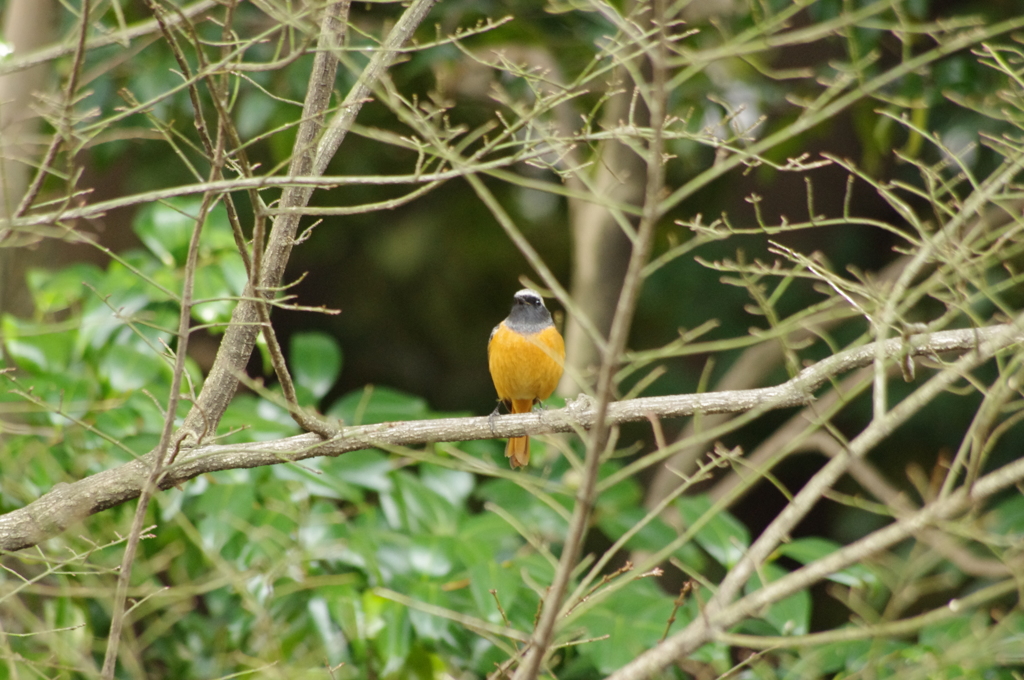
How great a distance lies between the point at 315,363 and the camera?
4.38 meters

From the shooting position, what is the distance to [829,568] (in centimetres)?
154

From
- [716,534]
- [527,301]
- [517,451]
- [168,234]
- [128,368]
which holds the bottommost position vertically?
[517,451]

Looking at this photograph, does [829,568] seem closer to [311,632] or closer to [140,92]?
[311,632]

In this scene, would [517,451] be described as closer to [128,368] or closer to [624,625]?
[624,625]

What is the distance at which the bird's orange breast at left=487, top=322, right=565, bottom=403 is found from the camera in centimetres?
455

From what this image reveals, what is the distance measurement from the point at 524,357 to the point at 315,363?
101 centimetres

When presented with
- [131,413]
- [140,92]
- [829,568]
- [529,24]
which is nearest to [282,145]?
[140,92]

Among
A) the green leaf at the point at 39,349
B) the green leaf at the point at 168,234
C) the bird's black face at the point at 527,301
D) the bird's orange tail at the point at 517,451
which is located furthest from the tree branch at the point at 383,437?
the green leaf at the point at 168,234

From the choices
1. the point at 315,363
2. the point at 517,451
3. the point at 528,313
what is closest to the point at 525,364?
the point at 528,313

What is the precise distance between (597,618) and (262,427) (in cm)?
154

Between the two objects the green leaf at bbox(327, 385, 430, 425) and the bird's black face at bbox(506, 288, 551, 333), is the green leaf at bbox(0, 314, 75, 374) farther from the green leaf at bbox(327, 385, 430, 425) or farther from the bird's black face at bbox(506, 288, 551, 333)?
the bird's black face at bbox(506, 288, 551, 333)

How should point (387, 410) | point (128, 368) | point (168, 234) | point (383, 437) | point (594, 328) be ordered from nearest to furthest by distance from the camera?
point (383, 437)
point (594, 328)
point (128, 368)
point (387, 410)
point (168, 234)

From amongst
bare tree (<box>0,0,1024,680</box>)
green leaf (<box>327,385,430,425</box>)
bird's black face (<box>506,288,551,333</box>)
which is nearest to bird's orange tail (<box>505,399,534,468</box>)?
bare tree (<box>0,0,1024,680</box>)

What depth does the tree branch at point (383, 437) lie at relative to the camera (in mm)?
2303
